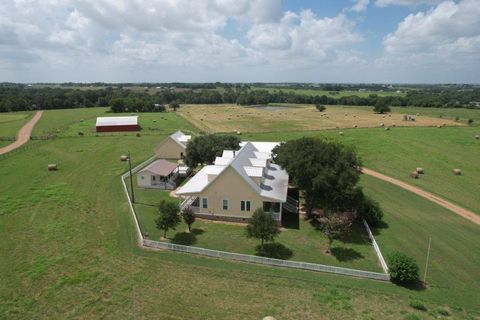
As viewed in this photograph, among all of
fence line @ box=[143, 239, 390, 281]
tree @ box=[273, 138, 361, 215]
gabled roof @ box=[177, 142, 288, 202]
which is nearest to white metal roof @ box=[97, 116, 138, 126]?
gabled roof @ box=[177, 142, 288, 202]

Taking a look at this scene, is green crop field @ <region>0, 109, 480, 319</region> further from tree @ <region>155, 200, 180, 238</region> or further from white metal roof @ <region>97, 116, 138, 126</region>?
white metal roof @ <region>97, 116, 138, 126</region>

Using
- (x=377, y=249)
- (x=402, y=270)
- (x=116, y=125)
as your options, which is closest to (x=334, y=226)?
(x=377, y=249)

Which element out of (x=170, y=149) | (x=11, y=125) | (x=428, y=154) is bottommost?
(x=428, y=154)

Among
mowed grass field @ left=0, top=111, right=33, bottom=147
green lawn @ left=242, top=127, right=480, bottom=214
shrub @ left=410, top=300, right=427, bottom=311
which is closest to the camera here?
shrub @ left=410, top=300, right=427, bottom=311

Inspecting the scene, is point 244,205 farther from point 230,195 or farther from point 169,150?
point 169,150

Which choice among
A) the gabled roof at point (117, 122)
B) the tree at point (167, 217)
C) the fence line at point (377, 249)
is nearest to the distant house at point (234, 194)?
the tree at point (167, 217)

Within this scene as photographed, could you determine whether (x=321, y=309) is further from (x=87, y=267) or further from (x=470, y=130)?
(x=470, y=130)
